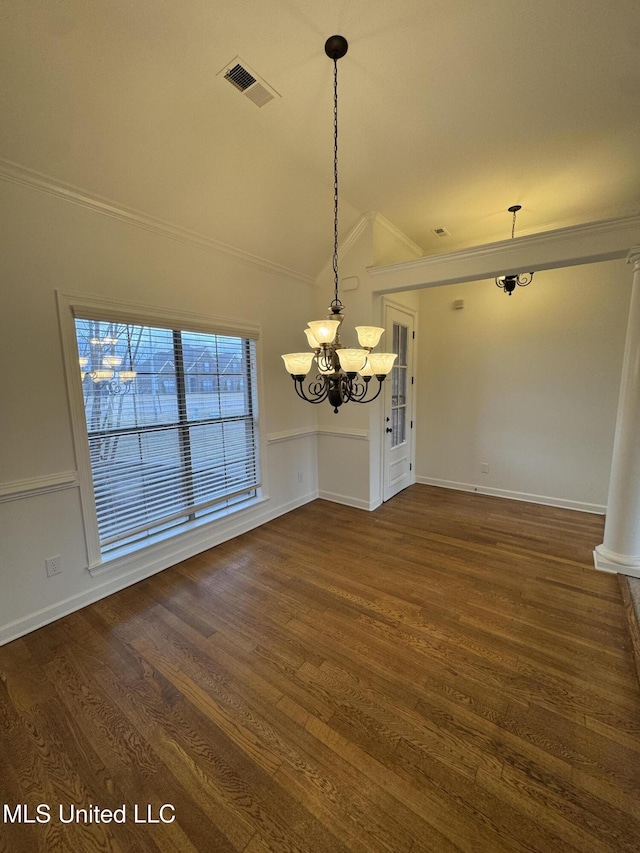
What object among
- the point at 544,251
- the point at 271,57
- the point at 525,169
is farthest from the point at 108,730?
the point at 525,169

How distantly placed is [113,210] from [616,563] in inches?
179

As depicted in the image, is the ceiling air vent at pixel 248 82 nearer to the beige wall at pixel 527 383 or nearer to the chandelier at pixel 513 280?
the chandelier at pixel 513 280

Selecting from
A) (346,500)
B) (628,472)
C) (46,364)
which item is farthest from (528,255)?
(46,364)

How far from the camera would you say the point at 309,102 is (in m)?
2.06

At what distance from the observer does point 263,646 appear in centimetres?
195

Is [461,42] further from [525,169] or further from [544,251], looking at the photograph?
[544,251]

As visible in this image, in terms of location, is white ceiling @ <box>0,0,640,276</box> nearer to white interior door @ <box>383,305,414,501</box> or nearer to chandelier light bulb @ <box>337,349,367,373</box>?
white interior door @ <box>383,305,414,501</box>

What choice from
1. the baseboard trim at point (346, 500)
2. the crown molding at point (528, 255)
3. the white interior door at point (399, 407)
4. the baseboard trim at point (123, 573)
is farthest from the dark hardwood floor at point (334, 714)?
the crown molding at point (528, 255)

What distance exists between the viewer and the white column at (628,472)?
95.9 inches

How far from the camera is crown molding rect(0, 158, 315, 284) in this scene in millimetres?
1899

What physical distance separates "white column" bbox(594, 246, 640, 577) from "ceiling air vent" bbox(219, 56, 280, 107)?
8.71ft

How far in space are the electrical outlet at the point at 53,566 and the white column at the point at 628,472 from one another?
13.1 ft

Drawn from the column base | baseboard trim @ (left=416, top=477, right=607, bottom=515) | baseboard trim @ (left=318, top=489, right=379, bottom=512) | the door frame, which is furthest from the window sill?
the column base

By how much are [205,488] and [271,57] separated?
2971 mm
